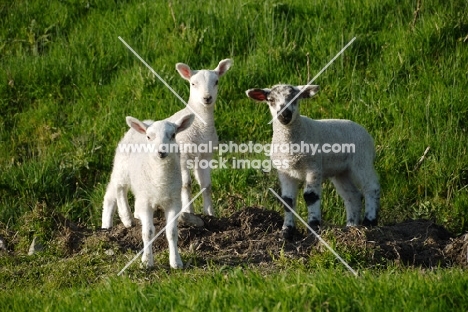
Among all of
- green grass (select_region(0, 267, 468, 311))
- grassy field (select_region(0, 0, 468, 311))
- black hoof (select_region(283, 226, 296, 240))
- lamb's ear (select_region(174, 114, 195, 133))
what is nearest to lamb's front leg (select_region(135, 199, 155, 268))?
grassy field (select_region(0, 0, 468, 311))

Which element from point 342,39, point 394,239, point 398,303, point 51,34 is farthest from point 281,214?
point 51,34

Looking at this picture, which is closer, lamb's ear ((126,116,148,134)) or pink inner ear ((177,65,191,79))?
lamb's ear ((126,116,148,134))

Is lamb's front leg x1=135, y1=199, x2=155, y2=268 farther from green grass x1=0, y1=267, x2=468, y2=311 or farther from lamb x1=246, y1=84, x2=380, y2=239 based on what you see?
lamb x1=246, y1=84, x2=380, y2=239

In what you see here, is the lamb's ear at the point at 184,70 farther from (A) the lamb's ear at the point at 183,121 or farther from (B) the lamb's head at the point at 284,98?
(A) the lamb's ear at the point at 183,121

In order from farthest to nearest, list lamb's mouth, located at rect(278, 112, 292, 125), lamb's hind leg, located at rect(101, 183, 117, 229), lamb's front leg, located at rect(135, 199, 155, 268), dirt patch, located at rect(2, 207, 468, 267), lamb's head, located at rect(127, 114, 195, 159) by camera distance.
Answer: lamb's hind leg, located at rect(101, 183, 117, 229) < lamb's mouth, located at rect(278, 112, 292, 125) < lamb's front leg, located at rect(135, 199, 155, 268) < dirt patch, located at rect(2, 207, 468, 267) < lamb's head, located at rect(127, 114, 195, 159)

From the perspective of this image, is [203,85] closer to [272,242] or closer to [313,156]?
[313,156]

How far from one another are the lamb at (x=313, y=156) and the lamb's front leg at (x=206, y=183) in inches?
41.1

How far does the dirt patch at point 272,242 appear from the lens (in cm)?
801

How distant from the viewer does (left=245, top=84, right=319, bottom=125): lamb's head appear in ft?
28.8

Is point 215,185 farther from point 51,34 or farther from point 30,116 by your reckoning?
point 51,34

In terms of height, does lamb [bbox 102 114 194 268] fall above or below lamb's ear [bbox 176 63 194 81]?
below

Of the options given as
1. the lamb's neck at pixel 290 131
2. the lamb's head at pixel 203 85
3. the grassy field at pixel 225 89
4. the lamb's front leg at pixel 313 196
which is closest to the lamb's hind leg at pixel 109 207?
the grassy field at pixel 225 89

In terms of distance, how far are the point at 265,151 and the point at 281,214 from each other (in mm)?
1371

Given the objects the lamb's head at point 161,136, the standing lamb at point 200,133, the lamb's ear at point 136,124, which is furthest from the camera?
the standing lamb at point 200,133
